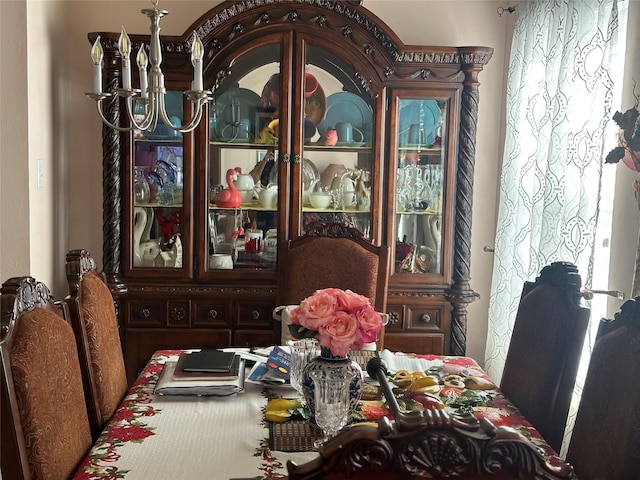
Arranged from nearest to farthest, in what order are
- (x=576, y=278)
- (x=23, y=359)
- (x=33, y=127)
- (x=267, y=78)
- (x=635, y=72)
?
1. (x=23, y=359)
2. (x=576, y=278)
3. (x=635, y=72)
4. (x=33, y=127)
5. (x=267, y=78)

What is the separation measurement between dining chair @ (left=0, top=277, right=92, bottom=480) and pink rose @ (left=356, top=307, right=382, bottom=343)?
2.21ft

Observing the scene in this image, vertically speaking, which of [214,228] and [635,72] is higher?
[635,72]

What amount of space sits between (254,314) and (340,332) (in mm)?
1701

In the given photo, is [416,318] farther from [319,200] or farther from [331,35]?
[331,35]

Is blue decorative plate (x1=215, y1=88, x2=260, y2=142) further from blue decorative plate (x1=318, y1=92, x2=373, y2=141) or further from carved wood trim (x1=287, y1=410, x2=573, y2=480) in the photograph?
carved wood trim (x1=287, y1=410, x2=573, y2=480)

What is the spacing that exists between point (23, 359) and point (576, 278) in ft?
4.41

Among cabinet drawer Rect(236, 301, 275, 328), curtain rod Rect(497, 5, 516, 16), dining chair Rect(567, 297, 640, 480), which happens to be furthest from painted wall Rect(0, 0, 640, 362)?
dining chair Rect(567, 297, 640, 480)

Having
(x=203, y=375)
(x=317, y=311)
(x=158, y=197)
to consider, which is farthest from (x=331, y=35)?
(x=317, y=311)

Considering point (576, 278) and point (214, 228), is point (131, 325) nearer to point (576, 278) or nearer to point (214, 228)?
point (214, 228)

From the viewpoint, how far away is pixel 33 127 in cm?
306

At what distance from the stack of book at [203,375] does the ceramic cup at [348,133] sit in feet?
4.77

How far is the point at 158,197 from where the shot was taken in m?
3.30

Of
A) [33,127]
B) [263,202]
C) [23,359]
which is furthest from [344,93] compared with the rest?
[23,359]

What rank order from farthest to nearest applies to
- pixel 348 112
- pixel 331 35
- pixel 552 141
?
pixel 348 112 → pixel 331 35 → pixel 552 141
